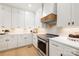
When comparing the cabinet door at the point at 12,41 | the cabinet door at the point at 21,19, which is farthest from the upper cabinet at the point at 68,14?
the cabinet door at the point at 21,19

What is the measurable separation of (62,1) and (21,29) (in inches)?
143

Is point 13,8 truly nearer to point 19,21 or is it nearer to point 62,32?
point 19,21

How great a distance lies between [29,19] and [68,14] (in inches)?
150

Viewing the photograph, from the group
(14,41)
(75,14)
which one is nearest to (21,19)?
(14,41)

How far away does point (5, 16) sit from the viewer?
443cm

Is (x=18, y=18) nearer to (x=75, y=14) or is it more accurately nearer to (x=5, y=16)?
(x=5, y=16)

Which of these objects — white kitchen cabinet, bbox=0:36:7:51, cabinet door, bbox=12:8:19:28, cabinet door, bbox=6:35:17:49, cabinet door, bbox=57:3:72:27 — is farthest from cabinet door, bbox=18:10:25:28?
cabinet door, bbox=57:3:72:27

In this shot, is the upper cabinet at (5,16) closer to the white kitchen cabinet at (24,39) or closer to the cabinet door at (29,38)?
the white kitchen cabinet at (24,39)

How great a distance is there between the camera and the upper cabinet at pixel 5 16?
4.29 meters

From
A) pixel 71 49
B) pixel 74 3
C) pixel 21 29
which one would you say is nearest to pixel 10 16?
pixel 21 29

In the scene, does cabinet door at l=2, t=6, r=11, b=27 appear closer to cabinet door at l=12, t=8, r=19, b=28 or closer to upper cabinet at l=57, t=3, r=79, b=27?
cabinet door at l=12, t=8, r=19, b=28

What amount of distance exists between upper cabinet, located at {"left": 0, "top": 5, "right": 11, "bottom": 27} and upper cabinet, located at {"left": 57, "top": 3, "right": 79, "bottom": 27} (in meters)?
2.96

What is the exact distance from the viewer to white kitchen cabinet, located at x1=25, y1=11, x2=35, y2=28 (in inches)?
220

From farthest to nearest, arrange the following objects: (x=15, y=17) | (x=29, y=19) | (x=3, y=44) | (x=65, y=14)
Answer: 1. (x=29, y=19)
2. (x=15, y=17)
3. (x=3, y=44)
4. (x=65, y=14)
